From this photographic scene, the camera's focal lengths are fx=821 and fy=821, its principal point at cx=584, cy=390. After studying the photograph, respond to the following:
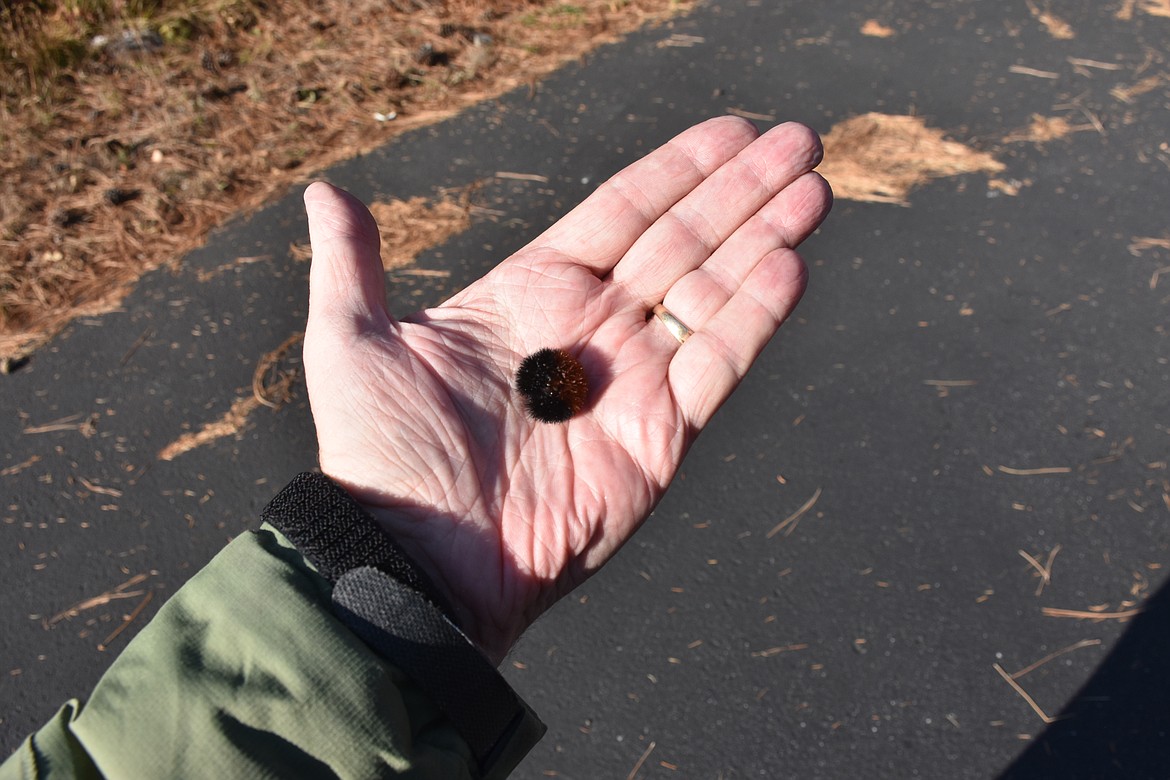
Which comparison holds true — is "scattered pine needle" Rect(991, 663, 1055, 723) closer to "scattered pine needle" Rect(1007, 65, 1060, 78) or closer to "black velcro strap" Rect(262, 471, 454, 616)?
"black velcro strap" Rect(262, 471, 454, 616)

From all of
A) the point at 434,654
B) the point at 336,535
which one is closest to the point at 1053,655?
the point at 434,654

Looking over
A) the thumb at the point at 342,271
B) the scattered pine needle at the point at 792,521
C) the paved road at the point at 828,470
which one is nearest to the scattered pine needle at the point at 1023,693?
the paved road at the point at 828,470

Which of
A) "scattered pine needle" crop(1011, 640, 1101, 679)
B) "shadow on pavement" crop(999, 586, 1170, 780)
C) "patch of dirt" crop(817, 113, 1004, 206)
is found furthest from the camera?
"patch of dirt" crop(817, 113, 1004, 206)

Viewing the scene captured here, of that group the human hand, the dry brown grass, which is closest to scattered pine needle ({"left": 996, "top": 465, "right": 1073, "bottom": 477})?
the human hand

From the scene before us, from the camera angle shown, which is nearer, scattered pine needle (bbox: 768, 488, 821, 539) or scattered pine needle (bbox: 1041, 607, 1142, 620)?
scattered pine needle (bbox: 1041, 607, 1142, 620)

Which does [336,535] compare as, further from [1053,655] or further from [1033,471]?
[1033,471]

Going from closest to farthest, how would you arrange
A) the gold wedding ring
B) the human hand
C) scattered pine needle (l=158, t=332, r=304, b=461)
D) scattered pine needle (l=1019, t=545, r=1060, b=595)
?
the human hand, the gold wedding ring, scattered pine needle (l=1019, t=545, r=1060, b=595), scattered pine needle (l=158, t=332, r=304, b=461)

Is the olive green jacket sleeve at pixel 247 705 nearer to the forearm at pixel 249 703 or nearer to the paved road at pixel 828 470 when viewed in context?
the forearm at pixel 249 703
